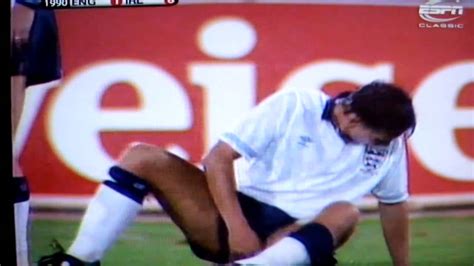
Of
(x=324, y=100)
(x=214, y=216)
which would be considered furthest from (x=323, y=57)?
(x=214, y=216)

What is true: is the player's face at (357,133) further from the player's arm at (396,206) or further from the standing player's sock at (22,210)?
the standing player's sock at (22,210)

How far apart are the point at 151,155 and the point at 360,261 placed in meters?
0.43

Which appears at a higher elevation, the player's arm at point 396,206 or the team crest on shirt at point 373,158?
the team crest on shirt at point 373,158

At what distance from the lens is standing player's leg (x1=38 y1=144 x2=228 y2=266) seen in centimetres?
172

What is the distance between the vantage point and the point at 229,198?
5.64 ft

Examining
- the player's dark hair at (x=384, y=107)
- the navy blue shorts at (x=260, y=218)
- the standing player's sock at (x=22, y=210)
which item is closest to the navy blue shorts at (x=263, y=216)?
the navy blue shorts at (x=260, y=218)

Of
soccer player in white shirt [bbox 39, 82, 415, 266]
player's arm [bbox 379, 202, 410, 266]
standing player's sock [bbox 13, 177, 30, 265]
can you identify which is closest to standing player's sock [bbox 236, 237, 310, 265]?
soccer player in white shirt [bbox 39, 82, 415, 266]

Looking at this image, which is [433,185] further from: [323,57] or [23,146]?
[23,146]

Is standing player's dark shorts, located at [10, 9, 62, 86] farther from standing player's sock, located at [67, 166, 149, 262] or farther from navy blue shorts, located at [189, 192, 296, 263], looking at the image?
navy blue shorts, located at [189, 192, 296, 263]

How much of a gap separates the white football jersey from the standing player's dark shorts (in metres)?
0.34

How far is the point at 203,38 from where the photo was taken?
1.72 metres

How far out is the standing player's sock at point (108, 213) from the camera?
173 centimetres

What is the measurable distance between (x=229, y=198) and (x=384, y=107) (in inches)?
12.8

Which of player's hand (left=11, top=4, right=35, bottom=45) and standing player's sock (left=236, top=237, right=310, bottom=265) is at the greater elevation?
player's hand (left=11, top=4, right=35, bottom=45)
